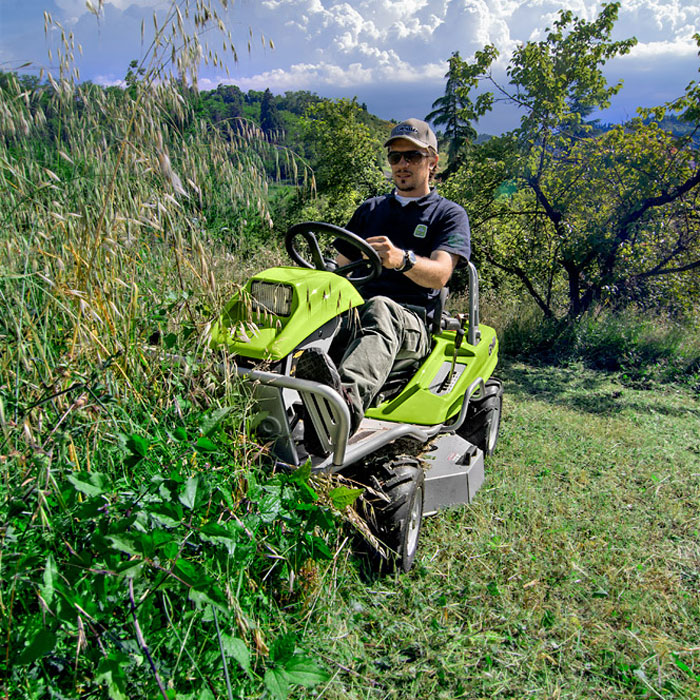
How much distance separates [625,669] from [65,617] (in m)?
1.82

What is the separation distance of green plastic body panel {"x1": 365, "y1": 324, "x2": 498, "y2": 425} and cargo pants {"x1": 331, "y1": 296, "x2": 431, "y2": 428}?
136 mm

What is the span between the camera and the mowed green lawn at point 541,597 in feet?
6.60

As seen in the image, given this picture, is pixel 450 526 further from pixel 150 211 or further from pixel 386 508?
pixel 150 211

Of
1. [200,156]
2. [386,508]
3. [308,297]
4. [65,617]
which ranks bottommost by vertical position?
[386,508]

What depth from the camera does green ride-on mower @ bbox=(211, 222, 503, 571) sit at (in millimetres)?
2320

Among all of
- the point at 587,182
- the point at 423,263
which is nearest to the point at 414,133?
the point at 423,263

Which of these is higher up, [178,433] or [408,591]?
[178,433]

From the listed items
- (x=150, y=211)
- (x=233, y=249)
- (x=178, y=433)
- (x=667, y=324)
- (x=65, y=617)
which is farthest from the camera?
(x=667, y=324)

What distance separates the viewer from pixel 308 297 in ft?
8.24

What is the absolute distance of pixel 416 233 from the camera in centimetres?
361

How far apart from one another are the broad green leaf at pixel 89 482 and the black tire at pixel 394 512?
1091mm

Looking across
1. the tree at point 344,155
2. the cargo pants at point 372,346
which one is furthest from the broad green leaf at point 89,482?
the tree at point 344,155

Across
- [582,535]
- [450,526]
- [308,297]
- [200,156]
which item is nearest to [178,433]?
[308,297]

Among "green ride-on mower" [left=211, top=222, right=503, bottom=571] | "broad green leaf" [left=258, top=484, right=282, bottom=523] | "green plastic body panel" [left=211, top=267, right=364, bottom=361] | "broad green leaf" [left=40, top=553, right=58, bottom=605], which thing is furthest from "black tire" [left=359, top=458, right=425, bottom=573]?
"broad green leaf" [left=40, top=553, right=58, bottom=605]
